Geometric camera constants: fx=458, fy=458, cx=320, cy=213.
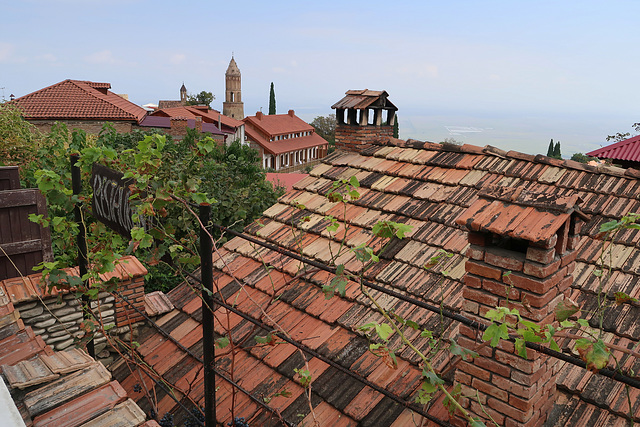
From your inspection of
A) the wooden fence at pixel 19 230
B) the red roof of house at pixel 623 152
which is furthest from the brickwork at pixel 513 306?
the red roof of house at pixel 623 152

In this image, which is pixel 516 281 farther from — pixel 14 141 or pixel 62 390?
pixel 14 141

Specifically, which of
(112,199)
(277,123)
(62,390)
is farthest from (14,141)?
(277,123)

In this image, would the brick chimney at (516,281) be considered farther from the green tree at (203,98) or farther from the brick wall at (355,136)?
the green tree at (203,98)

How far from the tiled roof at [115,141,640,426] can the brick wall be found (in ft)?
2.45

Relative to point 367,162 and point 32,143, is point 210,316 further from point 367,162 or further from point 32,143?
point 32,143

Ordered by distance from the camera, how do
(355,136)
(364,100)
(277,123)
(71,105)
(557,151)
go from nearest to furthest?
(355,136), (364,100), (71,105), (557,151), (277,123)

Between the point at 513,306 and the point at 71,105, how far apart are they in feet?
112

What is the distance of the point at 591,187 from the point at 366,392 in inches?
124

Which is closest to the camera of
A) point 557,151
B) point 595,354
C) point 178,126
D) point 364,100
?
point 595,354

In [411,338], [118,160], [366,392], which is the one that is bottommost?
[366,392]

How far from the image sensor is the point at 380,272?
14.4 feet

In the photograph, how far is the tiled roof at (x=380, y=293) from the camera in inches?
123

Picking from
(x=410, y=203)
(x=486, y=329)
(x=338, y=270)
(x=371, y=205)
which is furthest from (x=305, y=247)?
(x=486, y=329)

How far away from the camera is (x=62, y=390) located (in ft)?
7.53
